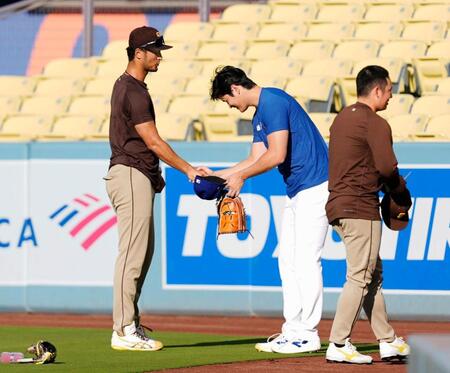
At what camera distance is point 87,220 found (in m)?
11.8

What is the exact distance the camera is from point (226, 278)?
1142cm

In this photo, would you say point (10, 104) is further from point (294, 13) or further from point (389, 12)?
point (389, 12)

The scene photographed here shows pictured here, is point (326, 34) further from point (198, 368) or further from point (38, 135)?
point (198, 368)

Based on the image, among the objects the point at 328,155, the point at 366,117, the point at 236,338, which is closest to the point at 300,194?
the point at 328,155

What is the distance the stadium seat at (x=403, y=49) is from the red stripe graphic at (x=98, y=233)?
5014 millimetres

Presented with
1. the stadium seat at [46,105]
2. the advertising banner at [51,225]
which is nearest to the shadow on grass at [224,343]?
the advertising banner at [51,225]

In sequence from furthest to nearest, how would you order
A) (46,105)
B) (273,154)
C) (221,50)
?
(221,50) → (46,105) → (273,154)

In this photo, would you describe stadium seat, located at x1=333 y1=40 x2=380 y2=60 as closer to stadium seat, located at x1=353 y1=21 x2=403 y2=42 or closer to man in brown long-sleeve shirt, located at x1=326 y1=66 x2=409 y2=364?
stadium seat, located at x1=353 y1=21 x2=403 y2=42

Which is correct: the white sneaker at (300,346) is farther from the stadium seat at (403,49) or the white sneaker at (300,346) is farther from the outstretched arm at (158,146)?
the stadium seat at (403,49)

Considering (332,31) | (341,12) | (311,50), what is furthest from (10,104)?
(341,12)

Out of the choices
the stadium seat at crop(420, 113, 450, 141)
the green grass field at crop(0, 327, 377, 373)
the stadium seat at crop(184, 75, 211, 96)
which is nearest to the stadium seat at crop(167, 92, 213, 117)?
the stadium seat at crop(184, 75, 211, 96)

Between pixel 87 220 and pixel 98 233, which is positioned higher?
pixel 87 220

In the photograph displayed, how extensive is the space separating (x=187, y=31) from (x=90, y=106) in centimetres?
227

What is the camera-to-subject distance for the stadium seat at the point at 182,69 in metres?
16.3
